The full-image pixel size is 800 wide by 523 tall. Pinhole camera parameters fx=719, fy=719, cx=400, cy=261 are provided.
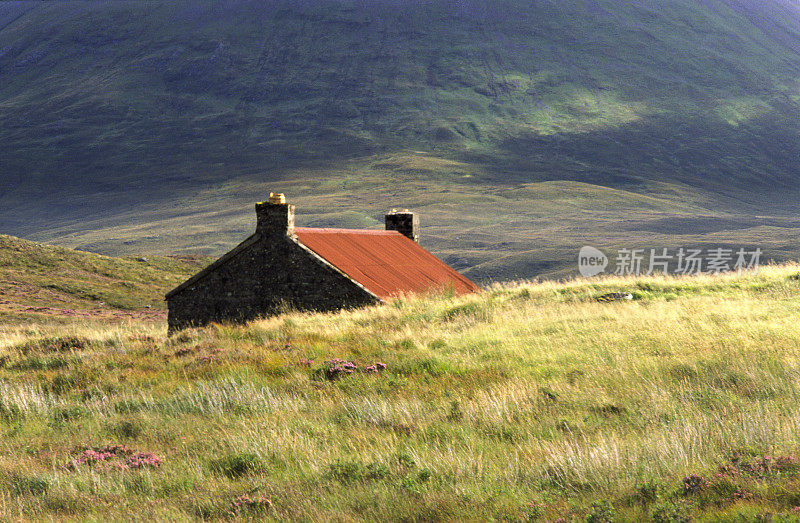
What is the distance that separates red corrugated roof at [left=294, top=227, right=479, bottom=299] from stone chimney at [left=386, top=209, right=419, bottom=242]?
5.99 feet

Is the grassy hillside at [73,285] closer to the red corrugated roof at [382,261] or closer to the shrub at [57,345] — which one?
the red corrugated roof at [382,261]

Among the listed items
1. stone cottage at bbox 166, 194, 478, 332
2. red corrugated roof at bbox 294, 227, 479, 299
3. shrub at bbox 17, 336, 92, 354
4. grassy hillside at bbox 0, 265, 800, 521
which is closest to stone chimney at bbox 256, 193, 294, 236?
stone cottage at bbox 166, 194, 478, 332

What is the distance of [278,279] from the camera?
24156mm

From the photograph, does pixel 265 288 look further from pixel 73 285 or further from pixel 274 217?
pixel 73 285

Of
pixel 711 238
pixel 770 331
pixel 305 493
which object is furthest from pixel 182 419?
pixel 711 238

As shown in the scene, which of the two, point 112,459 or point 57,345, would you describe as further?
point 57,345

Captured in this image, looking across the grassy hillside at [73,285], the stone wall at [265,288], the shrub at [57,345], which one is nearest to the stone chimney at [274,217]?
the stone wall at [265,288]

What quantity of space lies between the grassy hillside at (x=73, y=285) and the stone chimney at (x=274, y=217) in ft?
86.0

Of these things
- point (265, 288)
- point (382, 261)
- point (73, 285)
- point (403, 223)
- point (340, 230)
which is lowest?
point (73, 285)

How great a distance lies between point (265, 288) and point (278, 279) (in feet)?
1.95

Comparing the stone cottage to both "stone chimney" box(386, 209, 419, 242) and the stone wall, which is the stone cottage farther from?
"stone chimney" box(386, 209, 419, 242)

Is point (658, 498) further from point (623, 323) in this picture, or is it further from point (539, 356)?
point (623, 323)

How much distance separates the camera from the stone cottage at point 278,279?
2361cm

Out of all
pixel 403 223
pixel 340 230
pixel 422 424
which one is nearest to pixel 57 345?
pixel 422 424
